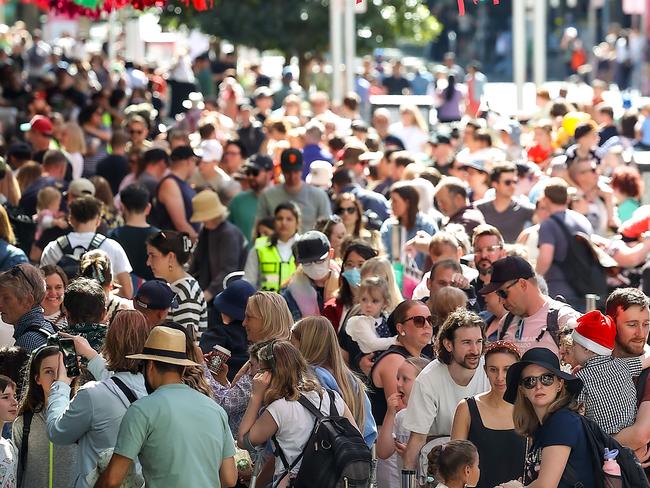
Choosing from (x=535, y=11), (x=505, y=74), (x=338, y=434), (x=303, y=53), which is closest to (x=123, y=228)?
(x=338, y=434)

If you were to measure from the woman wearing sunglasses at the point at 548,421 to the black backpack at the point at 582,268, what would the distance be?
15.3 feet

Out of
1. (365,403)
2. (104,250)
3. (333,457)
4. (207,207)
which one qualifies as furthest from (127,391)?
(207,207)

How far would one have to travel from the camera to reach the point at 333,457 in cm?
638

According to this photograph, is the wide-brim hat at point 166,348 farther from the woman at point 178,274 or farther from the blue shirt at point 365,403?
the woman at point 178,274

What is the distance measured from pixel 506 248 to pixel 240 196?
4.03 meters

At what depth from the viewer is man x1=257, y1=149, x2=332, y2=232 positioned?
40.9ft

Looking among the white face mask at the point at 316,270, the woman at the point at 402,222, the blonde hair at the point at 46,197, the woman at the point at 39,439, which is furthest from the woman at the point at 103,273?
the woman at the point at 402,222

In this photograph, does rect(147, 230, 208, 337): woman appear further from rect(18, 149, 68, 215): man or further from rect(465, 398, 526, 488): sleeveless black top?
rect(18, 149, 68, 215): man

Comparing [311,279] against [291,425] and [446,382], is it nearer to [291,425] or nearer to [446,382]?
[446,382]

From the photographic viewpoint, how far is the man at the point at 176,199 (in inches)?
490

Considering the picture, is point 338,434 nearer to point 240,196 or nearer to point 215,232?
point 215,232

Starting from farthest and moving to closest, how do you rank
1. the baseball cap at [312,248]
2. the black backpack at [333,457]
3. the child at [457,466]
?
the baseball cap at [312,248], the black backpack at [333,457], the child at [457,466]

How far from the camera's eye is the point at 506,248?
382 inches

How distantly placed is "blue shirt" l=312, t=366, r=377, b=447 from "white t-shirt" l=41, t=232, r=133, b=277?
9.56 ft
